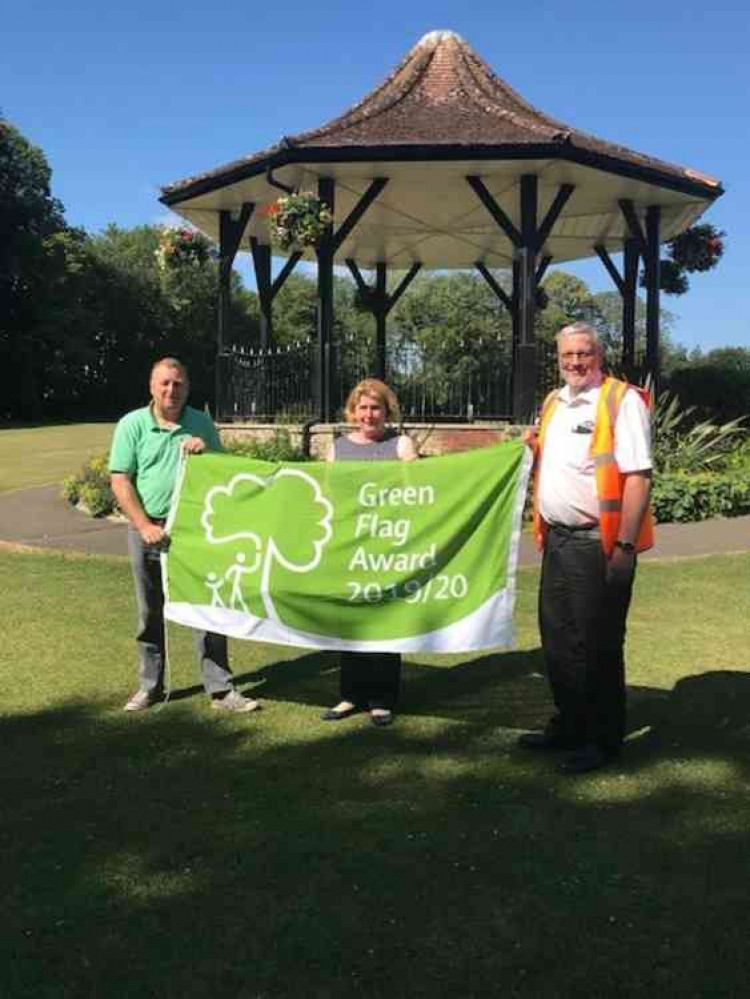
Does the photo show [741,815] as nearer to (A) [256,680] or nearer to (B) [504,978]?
(B) [504,978]

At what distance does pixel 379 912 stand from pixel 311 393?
39.0ft

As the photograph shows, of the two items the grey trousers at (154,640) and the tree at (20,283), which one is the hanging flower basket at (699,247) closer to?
the grey trousers at (154,640)

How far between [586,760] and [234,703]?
198 cm

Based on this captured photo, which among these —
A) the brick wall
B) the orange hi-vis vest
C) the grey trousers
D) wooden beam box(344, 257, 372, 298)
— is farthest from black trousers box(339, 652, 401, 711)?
wooden beam box(344, 257, 372, 298)

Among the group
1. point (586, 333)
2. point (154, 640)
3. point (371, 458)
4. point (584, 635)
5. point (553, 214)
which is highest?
point (553, 214)

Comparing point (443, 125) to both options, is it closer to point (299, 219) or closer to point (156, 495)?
point (299, 219)

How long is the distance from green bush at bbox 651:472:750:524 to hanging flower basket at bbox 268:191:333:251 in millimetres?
5656

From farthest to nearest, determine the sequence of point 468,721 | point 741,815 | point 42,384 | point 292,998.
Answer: point 42,384 < point 468,721 < point 741,815 < point 292,998

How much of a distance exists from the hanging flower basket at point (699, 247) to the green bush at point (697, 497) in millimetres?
6148

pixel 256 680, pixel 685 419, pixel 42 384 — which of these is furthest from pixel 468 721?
pixel 42 384

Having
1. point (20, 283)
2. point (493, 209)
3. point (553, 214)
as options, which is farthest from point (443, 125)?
point (20, 283)

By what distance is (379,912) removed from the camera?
3047 millimetres

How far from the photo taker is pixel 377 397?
5.00 m

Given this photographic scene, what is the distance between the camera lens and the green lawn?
17.9m
